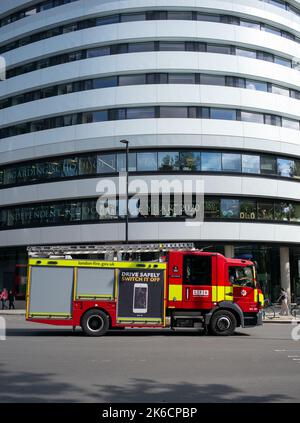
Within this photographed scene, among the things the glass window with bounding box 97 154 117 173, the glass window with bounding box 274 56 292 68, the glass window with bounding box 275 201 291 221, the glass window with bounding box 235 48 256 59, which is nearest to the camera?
the glass window with bounding box 97 154 117 173

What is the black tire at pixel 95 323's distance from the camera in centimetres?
1645

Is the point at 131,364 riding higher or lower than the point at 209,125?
lower

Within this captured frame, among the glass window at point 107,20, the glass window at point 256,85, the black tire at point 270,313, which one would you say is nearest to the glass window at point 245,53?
the glass window at point 256,85

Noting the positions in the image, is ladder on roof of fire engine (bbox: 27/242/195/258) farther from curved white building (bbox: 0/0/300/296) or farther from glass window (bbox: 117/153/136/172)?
glass window (bbox: 117/153/136/172)

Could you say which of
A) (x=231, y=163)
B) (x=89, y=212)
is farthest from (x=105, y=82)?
(x=231, y=163)

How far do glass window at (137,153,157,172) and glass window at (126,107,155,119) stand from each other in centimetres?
280

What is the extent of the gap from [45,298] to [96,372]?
7.69 m

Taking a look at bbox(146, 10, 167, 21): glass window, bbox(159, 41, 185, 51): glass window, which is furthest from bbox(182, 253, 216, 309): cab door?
bbox(146, 10, 167, 21): glass window

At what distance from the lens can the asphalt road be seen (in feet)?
24.7

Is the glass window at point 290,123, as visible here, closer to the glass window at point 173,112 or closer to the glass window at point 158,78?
the glass window at point 173,112
